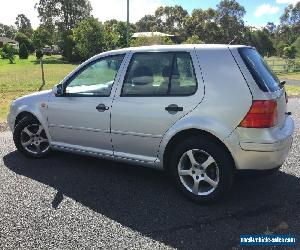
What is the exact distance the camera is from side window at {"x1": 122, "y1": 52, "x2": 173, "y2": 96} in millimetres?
4508

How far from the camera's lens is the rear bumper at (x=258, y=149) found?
156 inches

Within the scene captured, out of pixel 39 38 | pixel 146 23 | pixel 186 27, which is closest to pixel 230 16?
pixel 186 27

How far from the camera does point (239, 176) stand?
413cm

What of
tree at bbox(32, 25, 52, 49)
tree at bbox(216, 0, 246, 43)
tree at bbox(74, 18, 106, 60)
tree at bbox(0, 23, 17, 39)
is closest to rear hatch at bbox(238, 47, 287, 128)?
tree at bbox(74, 18, 106, 60)

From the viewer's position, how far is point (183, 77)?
4.37m

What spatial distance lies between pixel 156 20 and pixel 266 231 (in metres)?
102

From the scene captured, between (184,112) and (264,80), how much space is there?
3.04 ft

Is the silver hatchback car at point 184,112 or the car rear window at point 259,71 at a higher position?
the car rear window at point 259,71

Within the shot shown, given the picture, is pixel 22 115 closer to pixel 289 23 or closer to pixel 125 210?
pixel 125 210

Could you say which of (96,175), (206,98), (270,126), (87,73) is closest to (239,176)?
(270,126)

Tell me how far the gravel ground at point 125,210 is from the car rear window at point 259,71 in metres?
1.04

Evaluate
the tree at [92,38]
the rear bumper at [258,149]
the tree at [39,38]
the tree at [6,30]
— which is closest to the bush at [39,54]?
the tree at [92,38]

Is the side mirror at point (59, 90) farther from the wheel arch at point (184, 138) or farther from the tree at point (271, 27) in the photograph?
the tree at point (271, 27)

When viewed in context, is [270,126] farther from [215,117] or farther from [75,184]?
[75,184]
